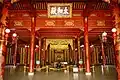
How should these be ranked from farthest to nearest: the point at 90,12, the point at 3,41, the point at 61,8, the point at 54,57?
the point at 54,57, the point at 90,12, the point at 61,8, the point at 3,41

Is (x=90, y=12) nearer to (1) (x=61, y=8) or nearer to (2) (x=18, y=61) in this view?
(1) (x=61, y=8)

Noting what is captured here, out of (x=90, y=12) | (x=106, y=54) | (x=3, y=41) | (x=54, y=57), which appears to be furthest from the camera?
(x=54, y=57)

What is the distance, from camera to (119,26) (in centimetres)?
555

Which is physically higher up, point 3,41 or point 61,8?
point 61,8

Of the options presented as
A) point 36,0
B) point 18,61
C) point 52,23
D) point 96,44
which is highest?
point 36,0

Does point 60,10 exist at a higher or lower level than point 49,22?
higher

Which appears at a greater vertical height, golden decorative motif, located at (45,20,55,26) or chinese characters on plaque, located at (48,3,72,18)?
chinese characters on plaque, located at (48,3,72,18)

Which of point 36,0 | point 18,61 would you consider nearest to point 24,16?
point 36,0

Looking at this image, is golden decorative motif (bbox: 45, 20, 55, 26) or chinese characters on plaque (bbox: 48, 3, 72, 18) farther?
golden decorative motif (bbox: 45, 20, 55, 26)

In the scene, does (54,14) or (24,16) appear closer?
(54,14)

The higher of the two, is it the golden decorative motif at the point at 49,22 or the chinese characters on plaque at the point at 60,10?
the chinese characters on plaque at the point at 60,10

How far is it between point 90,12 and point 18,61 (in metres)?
13.1

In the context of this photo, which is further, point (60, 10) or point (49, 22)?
point (49, 22)

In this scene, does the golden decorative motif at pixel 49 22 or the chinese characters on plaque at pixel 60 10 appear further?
the golden decorative motif at pixel 49 22
